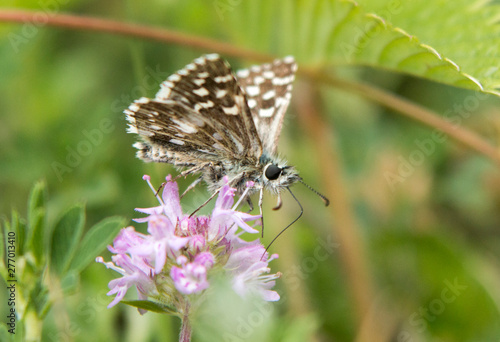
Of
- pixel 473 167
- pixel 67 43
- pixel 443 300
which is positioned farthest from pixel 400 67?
pixel 67 43

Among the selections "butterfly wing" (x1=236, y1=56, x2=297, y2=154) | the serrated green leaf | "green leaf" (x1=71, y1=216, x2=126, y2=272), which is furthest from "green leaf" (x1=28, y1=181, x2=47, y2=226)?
the serrated green leaf

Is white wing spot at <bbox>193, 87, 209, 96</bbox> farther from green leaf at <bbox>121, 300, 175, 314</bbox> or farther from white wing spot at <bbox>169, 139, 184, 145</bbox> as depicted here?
green leaf at <bbox>121, 300, 175, 314</bbox>

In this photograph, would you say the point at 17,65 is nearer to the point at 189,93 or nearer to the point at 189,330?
the point at 189,93

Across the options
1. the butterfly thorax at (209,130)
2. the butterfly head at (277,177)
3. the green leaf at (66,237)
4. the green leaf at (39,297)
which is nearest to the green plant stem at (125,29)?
the butterfly thorax at (209,130)

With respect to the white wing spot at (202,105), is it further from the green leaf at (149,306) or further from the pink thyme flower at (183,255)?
the green leaf at (149,306)

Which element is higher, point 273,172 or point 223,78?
point 223,78

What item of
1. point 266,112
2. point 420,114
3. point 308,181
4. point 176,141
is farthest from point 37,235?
point 308,181

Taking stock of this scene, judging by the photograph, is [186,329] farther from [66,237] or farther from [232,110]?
[232,110]
